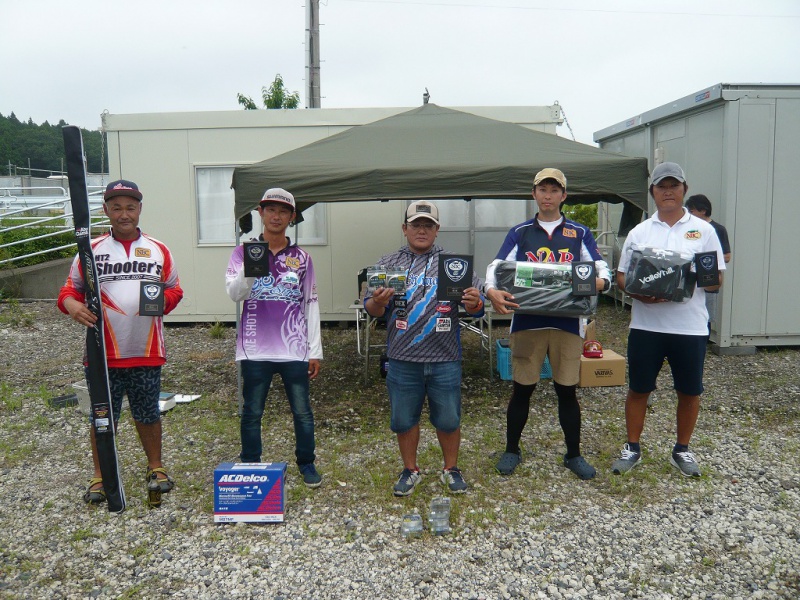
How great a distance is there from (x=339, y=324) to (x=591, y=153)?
487 cm

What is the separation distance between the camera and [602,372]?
6012 mm

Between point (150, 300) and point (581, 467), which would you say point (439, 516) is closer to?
point (581, 467)

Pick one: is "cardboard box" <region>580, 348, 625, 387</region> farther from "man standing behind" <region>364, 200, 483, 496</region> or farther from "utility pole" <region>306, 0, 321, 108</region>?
"utility pole" <region>306, 0, 321, 108</region>

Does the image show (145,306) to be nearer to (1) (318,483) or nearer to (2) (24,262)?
(1) (318,483)

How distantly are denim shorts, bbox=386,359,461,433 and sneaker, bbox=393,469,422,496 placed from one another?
0.33 meters

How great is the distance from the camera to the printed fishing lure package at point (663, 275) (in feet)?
11.4

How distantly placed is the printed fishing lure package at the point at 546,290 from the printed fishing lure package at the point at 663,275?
0.28 metres

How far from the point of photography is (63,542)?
3201 mm

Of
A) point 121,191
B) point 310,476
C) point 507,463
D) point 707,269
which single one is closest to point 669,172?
point 707,269

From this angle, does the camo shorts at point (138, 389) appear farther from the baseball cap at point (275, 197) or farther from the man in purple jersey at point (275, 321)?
the baseball cap at point (275, 197)

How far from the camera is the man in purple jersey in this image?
3475 millimetres

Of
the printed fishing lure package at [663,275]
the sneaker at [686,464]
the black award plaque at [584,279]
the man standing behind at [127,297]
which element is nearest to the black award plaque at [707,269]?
the printed fishing lure package at [663,275]

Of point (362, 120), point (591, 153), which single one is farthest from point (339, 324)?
point (591, 153)

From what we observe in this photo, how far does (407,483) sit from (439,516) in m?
0.42
